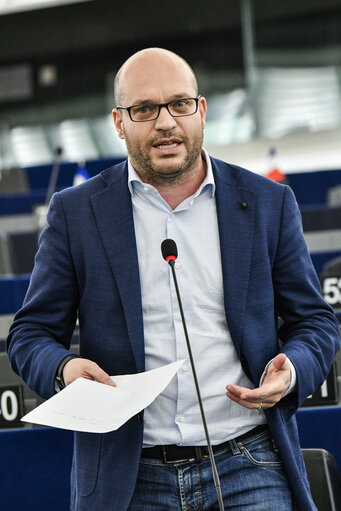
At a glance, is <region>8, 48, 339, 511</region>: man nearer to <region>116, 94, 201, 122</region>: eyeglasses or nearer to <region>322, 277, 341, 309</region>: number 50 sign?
<region>116, 94, 201, 122</region>: eyeglasses

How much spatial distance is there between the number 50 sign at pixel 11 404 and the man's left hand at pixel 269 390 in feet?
3.33

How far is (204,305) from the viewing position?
6.10 ft

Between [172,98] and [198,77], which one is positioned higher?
[198,77]

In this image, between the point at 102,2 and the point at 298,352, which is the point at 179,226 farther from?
the point at 102,2

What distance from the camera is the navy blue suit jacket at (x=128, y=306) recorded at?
1794 millimetres

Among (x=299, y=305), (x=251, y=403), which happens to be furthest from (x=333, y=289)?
(x=251, y=403)

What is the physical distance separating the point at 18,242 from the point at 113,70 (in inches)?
242

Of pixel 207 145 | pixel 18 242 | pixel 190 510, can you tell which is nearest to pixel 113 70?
pixel 207 145

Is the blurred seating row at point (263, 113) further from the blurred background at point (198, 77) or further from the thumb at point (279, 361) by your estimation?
the thumb at point (279, 361)

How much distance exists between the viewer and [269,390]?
167cm

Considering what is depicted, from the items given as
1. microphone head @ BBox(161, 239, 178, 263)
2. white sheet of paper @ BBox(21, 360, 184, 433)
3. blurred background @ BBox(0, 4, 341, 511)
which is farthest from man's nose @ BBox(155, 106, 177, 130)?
blurred background @ BBox(0, 4, 341, 511)

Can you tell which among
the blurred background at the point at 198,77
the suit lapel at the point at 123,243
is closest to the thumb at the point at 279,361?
the suit lapel at the point at 123,243

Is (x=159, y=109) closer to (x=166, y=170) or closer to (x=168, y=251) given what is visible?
(x=166, y=170)

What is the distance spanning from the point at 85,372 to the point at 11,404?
2.92ft
